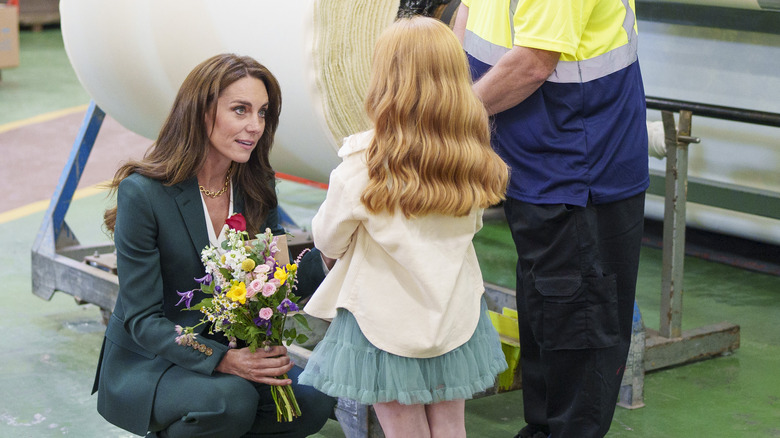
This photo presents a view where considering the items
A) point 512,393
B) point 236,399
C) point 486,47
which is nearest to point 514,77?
point 486,47

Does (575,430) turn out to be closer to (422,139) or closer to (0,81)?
(422,139)

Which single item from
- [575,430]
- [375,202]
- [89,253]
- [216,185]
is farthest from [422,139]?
[89,253]

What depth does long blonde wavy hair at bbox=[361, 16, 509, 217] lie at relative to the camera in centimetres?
191

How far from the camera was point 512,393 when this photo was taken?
3.15 m

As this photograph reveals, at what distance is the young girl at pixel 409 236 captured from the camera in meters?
1.92

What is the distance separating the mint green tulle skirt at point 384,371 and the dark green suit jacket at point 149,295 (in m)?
0.30

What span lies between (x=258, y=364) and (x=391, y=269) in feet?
1.32

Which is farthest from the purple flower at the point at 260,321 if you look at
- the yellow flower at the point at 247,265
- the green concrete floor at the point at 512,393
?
the green concrete floor at the point at 512,393

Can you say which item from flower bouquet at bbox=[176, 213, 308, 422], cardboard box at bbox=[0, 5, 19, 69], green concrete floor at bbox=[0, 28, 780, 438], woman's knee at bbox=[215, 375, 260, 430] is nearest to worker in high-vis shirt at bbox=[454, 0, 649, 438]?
green concrete floor at bbox=[0, 28, 780, 438]

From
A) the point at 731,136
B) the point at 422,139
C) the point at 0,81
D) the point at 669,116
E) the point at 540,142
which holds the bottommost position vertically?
the point at 0,81

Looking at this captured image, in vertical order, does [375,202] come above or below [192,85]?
below

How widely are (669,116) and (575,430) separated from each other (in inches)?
45.0

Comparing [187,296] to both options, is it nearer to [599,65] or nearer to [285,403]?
[285,403]

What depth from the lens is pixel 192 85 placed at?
226 cm
